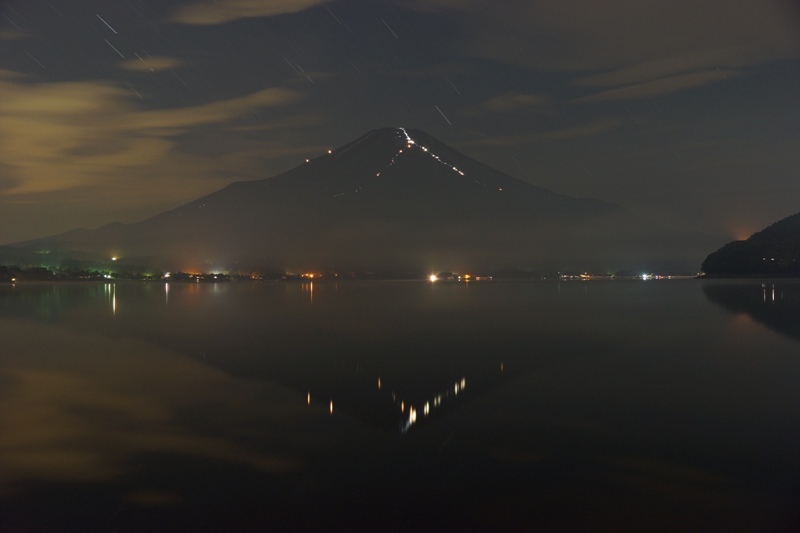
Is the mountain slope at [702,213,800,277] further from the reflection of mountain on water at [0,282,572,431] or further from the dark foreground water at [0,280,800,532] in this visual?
the dark foreground water at [0,280,800,532]

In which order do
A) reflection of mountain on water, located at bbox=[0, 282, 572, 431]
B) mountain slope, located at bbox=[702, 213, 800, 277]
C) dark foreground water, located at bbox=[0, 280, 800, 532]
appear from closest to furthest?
1. dark foreground water, located at bbox=[0, 280, 800, 532]
2. reflection of mountain on water, located at bbox=[0, 282, 572, 431]
3. mountain slope, located at bbox=[702, 213, 800, 277]

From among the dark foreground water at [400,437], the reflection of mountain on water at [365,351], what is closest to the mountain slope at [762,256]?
the reflection of mountain on water at [365,351]

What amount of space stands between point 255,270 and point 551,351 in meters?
176

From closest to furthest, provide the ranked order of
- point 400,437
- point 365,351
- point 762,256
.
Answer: point 400,437 → point 365,351 → point 762,256

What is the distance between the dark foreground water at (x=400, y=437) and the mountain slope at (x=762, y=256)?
10797cm

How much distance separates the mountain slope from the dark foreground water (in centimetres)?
10797

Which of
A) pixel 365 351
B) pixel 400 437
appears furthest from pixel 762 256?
pixel 400 437

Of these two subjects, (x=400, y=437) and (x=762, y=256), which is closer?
(x=400, y=437)

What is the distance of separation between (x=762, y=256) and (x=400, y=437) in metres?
123

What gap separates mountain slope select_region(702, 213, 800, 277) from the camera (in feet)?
371

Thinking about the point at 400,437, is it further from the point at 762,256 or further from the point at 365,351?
the point at 762,256

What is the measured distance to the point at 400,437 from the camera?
801 cm

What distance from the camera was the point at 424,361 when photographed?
1440cm

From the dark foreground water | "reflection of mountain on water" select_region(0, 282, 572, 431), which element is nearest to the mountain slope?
"reflection of mountain on water" select_region(0, 282, 572, 431)
